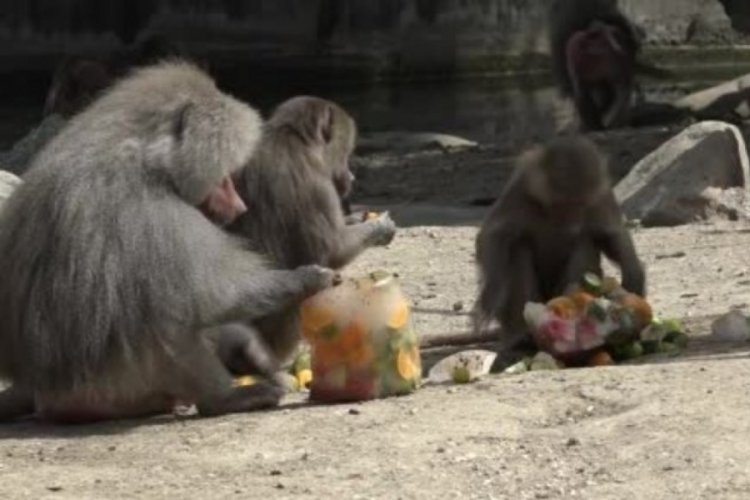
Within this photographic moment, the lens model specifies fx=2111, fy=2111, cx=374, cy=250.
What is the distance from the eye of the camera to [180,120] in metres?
6.99

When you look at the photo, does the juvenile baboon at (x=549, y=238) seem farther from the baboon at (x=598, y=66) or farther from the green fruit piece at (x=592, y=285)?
the baboon at (x=598, y=66)

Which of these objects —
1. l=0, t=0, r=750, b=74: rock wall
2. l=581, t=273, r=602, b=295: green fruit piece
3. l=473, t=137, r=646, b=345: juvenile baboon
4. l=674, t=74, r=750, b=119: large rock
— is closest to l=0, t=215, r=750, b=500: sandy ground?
l=581, t=273, r=602, b=295: green fruit piece

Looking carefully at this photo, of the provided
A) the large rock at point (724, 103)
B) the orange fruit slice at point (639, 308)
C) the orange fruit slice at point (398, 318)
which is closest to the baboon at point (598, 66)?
the large rock at point (724, 103)

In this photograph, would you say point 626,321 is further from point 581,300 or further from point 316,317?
point 316,317

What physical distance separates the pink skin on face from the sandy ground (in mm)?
686

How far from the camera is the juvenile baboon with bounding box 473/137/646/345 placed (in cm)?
852

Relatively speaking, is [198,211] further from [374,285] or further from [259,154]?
[259,154]

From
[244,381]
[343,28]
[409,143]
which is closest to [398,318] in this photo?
[244,381]

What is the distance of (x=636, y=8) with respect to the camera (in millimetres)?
28578

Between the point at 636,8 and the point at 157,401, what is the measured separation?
22.1 meters

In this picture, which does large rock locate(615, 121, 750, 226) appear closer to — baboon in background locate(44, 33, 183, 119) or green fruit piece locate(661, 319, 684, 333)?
baboon in background locate(44, 33, 183, 119)

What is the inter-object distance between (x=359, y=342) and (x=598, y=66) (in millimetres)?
11449

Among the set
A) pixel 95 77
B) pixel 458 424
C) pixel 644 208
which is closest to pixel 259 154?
pixel 458 424

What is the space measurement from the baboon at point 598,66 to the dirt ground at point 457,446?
10518mm
